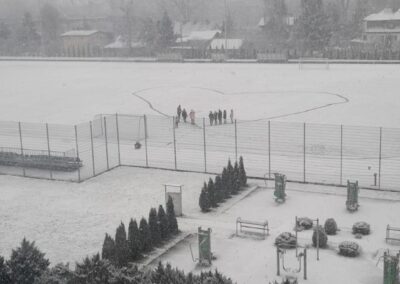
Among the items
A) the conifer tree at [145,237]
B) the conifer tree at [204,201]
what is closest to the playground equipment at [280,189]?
the conifer tree at [204,201]

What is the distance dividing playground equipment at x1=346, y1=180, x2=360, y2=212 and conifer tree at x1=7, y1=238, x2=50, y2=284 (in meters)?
10.3

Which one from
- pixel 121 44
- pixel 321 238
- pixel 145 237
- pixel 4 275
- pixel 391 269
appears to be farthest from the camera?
pixel 121 44

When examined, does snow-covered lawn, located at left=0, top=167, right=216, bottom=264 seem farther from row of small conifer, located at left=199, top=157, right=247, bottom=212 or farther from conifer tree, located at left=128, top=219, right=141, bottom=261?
conifer tree, located at left=128, top=219, right=141, bottom=261

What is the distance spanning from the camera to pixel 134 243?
56.2 ft

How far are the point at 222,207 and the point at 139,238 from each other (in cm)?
482

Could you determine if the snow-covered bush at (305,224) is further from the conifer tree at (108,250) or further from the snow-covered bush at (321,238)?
the conifer tree at (108,250)

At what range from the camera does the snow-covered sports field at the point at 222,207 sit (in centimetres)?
1698

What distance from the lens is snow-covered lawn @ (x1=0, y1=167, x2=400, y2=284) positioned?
16250 mm

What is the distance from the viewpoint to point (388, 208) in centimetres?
2062

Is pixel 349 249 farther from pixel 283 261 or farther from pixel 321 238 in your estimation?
pixel 283 261

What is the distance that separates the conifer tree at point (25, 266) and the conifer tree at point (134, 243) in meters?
3.26

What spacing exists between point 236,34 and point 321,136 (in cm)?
9356

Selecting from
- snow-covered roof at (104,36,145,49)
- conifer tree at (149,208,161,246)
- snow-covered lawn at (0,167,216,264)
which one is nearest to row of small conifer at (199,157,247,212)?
snow-covered lawn at (0,167,216,264)

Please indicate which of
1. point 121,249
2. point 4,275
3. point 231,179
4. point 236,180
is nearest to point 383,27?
point 236,180
